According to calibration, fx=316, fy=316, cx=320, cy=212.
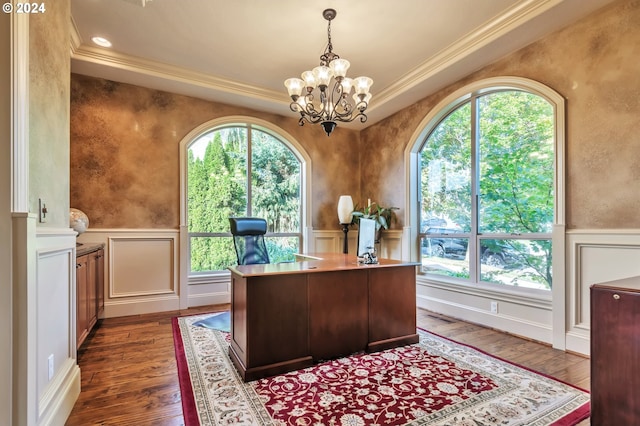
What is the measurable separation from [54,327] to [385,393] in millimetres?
2009

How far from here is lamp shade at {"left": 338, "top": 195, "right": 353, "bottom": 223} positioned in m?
4.94

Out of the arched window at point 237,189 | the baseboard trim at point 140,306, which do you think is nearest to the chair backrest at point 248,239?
the arched window at point 237,189

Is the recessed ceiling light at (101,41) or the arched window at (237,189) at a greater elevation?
the recessed ceiling light at (101,41)

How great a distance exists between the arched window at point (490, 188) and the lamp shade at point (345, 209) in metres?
1.02

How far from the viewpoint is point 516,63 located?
3.24 meters

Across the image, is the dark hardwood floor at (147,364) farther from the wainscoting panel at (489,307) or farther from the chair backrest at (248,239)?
the chair backrest at (248,239)

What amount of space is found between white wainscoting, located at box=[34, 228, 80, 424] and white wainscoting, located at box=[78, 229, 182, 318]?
1937 mm

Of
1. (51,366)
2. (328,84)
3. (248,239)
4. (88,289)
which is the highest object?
(328,84)

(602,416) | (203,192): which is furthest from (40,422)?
(203,192)

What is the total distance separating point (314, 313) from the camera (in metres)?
2.53

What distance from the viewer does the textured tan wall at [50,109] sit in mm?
1575

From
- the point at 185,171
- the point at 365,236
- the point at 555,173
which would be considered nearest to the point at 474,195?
the point at 555,173

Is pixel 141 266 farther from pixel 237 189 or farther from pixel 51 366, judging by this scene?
pixel 51 366

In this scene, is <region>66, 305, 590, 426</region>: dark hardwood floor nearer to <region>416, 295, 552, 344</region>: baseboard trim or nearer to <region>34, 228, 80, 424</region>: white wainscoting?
<region>416, 295, 552, 344</region>: baseboard trim
